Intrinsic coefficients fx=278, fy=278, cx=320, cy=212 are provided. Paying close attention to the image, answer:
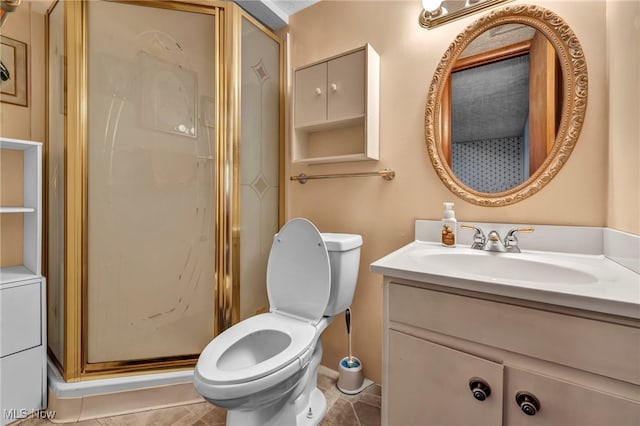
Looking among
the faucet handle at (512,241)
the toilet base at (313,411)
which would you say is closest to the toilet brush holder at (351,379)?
the toilet base at (313,411)

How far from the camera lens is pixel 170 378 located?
57.2 inches

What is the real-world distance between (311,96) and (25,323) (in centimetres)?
185

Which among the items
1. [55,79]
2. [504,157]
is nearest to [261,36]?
[55,79]

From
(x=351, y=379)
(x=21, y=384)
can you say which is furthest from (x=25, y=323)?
(x=351, y=379)

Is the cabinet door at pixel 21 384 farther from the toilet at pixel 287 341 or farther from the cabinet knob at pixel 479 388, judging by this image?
the cabinet knob at pixel 479 388

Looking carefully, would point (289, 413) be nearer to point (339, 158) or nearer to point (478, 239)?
point (478, 239)

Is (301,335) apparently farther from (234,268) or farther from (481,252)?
(481,252)

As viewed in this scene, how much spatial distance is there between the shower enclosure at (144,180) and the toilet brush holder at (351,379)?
664mm

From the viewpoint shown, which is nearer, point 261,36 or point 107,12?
point 107,12

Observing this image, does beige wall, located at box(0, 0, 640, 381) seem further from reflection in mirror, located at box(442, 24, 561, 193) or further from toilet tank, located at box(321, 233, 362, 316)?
toilet tank, located at box(321, 233, 362, 316)

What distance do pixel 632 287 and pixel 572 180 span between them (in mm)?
569

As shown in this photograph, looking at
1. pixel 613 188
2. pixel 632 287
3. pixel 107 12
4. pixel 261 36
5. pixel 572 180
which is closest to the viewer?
pixel 632 287

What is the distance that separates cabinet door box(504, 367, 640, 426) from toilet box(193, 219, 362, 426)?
0.67 meters

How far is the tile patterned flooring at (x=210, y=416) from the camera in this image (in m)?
1.32
